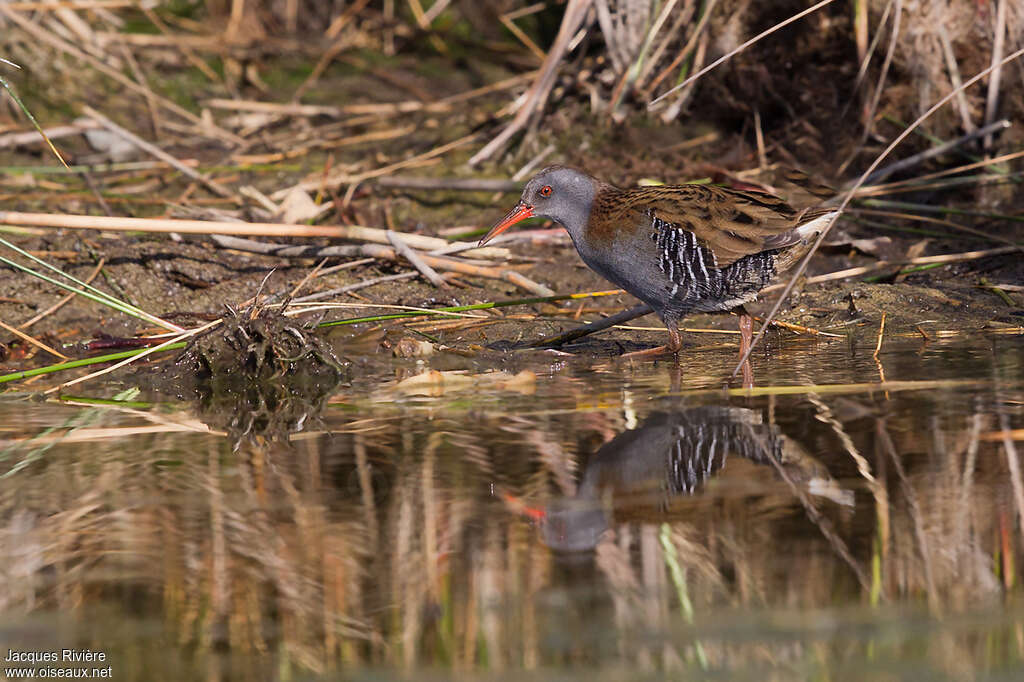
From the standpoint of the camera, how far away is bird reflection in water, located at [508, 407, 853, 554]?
2586 millimetres

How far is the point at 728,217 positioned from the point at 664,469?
1768mm

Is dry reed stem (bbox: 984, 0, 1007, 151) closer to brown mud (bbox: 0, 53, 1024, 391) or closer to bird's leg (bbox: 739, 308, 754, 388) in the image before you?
brown mud (bbox: 0, 53, 1024, 391)

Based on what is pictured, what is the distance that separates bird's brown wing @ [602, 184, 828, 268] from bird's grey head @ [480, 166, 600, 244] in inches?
12.2

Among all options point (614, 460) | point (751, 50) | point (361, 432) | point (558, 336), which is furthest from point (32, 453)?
point (751, 50)

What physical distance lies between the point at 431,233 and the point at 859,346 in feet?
7.77

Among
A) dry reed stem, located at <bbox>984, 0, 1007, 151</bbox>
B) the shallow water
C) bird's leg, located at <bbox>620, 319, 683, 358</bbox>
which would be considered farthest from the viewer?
dry reed stem, located at <bbox>984, 0, 1007, 151</bbox>

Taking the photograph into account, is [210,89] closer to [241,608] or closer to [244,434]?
[244,434]

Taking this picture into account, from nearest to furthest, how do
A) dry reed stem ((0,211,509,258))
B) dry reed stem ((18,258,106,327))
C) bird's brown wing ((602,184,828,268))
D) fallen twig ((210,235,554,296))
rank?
1. bird's brown wing ((602,184,828,268))
2. dry reed stem ((0,211,509,258))
3. dry reed stem ((18,258,106,327))
4. fallen twig ((210,235,554,296))

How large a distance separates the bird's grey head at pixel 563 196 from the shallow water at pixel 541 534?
1.22 meters

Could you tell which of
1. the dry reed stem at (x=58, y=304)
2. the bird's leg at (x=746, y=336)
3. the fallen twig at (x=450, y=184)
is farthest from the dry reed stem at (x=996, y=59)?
the dry reed stem at (x=58, y=304)

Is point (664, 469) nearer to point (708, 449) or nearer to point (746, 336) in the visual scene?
point (708, 449)

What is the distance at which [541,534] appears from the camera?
251 cm

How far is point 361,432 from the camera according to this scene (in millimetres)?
3473

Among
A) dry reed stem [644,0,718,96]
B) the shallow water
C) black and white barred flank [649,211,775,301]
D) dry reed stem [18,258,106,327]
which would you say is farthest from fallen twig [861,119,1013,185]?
dry reed stem [18,258,106,327]
